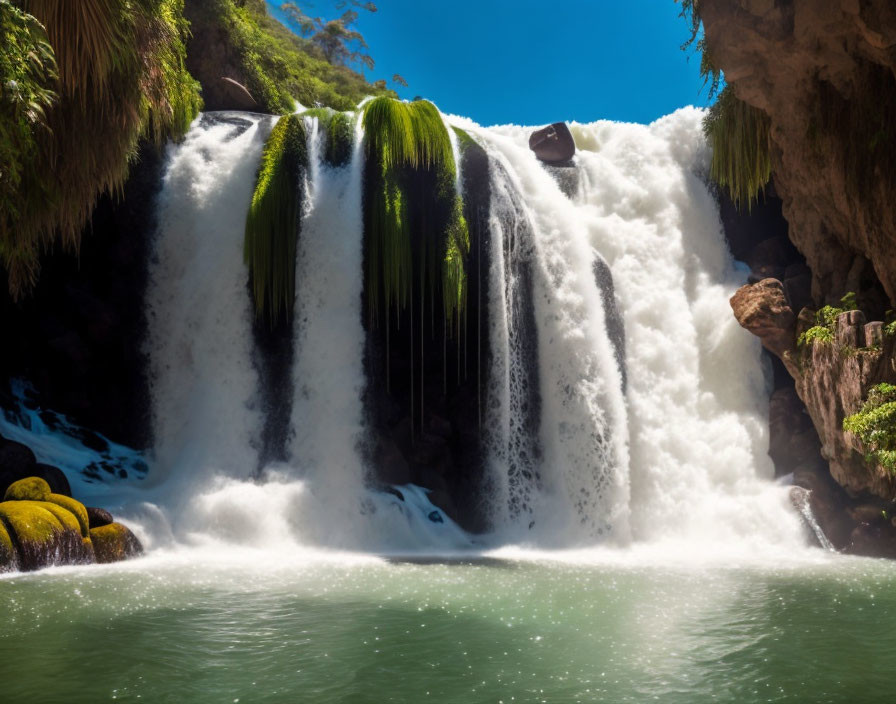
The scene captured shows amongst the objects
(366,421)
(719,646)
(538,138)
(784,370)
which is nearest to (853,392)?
(784,370)

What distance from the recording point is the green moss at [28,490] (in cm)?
1105

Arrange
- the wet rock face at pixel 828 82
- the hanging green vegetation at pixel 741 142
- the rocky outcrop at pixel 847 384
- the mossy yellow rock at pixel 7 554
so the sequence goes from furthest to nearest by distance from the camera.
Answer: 1. the hanging green vegetation at pixel 741 142
2. the rocky outcrop at pixel 847 384
3. the mossy yellow rock at pixel 7 554
4. the wet rock face at pixel 828 82

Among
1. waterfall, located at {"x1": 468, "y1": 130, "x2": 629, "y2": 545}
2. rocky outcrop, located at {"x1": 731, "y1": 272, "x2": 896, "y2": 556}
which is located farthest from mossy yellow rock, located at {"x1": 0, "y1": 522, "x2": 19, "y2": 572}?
rocky outcrop, located at {"x1": 731, "y1": 272, "x2": 896, "y2": 556}

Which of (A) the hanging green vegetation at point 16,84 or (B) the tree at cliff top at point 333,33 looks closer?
(A) the hanging green vegetation at point 16,84

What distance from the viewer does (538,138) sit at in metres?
21.1

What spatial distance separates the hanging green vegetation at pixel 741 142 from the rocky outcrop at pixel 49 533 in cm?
1221

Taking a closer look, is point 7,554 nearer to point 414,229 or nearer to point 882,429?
point 414,229

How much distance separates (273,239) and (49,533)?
7.33 meters

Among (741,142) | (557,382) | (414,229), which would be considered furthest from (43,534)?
(741,142)

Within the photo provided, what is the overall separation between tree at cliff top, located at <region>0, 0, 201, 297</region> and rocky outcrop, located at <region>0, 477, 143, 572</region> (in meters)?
3.09

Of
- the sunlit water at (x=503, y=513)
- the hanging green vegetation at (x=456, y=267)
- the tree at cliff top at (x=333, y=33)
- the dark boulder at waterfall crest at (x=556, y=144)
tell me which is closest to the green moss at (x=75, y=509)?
the sunlit water at (x=503, y=513)

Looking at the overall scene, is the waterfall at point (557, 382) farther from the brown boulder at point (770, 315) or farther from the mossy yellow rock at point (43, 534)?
the mossy yellow rock at point (43, 534)

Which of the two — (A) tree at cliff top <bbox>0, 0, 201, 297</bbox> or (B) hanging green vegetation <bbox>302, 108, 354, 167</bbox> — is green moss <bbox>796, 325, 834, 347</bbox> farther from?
(A) tree at cliff top <bbox>0, 0, 201, 297</bbox>

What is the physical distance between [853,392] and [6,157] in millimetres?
12145
